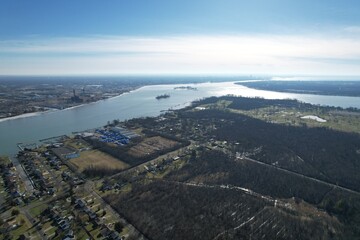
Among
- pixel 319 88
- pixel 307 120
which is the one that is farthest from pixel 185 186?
pixel 319 88

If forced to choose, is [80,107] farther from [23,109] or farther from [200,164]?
[200,164]

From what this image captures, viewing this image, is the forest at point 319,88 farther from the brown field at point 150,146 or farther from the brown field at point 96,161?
the brown field at point 96,161

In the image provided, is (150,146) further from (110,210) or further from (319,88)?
(319,88)

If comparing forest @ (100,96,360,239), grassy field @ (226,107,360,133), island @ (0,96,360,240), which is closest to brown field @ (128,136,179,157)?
island @ (0,96,360,240)

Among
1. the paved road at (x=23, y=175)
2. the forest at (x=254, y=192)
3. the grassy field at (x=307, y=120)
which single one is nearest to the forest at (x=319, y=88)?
the grassy field at (x=307, y=120)

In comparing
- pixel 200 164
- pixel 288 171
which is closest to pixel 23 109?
pixel 200 164

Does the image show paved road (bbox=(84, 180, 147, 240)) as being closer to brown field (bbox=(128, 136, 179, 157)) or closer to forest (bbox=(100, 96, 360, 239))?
forest (bbox=(100, 96, 360, 239))
